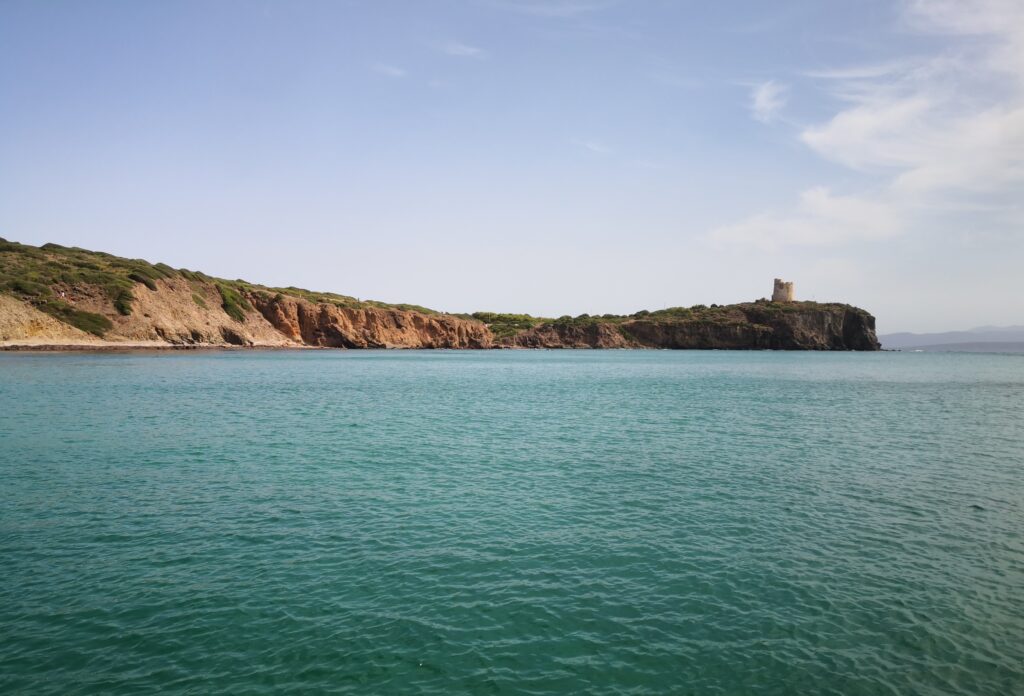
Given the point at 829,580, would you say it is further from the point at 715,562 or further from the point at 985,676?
the point at 985,676

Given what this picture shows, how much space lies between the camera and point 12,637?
10.6 meters

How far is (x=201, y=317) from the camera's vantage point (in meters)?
128

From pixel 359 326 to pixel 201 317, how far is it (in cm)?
4358

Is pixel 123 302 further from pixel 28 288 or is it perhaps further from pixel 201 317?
pixel 201 317

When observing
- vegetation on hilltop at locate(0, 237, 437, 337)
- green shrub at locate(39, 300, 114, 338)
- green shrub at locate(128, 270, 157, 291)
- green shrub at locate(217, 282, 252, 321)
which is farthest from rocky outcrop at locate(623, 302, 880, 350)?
green shrub at locate(39, 300, 114, 338)

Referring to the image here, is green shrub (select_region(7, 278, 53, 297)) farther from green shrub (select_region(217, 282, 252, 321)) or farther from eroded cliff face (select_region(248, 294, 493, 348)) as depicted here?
eroded cliff face (select_region(248, 294, 493, 348))

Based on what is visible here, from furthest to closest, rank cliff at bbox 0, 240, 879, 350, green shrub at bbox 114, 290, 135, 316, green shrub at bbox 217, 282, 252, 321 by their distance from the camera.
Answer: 1. green shrub at bbox 217, 282, 252, 321
2. green shrub at bbox 114, 290, 135, 316
3. cliff at bbox 0, 240, 879, 350

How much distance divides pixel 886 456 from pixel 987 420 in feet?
63.3

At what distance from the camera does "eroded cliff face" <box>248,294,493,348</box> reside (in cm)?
14912

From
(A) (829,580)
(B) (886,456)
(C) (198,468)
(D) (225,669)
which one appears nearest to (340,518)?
(D) (225,669)

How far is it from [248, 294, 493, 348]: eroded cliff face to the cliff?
26 centimetres

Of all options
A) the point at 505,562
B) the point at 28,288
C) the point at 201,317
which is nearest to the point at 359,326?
the point at 201,317

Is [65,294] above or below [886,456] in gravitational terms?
above

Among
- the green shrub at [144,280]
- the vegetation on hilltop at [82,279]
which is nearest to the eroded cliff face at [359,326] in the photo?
the vegetation on hilltop at [82,279]
